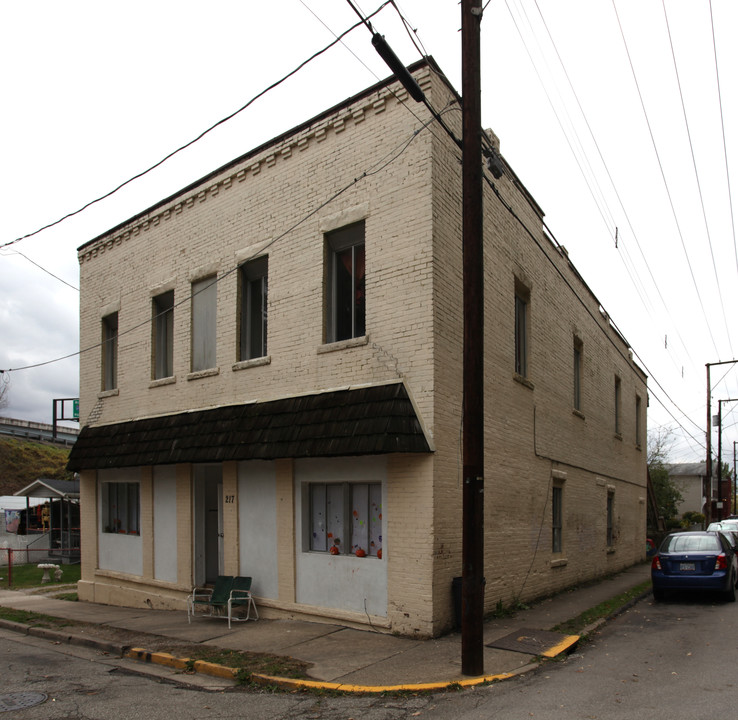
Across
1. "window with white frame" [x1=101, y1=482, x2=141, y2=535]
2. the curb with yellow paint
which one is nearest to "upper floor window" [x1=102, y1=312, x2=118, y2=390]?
"window with white frame" [x1=101, y1=482, x2=141, y2=535]

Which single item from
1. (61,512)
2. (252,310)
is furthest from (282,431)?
(61,512)

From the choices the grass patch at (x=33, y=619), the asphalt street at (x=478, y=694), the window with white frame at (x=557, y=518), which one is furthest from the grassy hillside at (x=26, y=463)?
the asphalt street at (x=478, y=694)

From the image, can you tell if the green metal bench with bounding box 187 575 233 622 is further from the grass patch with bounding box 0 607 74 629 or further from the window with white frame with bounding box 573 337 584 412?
the window with white frame with bounding box 573 337 584 412

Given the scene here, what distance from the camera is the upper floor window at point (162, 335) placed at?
15.4 meters

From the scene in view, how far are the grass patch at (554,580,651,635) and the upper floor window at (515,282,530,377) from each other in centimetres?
461

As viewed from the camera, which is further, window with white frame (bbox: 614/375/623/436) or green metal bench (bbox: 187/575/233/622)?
window with white frame (bbox: 614/375/623/436)

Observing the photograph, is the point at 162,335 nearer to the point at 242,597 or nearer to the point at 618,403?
the point at 242,597

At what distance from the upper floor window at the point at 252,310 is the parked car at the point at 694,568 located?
9178 millimetres

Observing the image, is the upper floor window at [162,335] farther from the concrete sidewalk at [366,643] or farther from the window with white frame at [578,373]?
the window with white frame at [578,373]

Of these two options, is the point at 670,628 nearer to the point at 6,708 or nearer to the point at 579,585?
the point at 579,585

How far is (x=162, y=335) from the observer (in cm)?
1559

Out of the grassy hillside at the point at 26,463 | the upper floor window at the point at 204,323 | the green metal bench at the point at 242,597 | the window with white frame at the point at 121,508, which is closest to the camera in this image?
the green metal bench at the point at 242,597

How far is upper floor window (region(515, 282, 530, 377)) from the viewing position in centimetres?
1423

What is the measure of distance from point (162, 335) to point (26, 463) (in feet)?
→ 120
